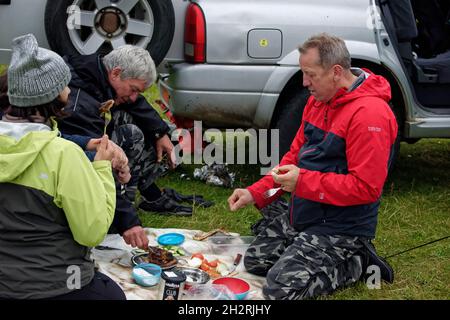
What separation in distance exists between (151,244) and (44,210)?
1.63 metres

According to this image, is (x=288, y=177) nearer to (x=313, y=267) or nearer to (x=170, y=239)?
(x=313, y=267)

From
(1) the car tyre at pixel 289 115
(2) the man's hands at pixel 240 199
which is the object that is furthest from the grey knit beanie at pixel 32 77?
(1) the car tyre at pixel 289 115

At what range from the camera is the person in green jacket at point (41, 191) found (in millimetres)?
2648

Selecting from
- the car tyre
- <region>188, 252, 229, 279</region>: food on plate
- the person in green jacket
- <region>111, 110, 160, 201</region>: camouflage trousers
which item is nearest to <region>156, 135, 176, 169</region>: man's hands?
<region>111, 110, 160, 201</region>: camouflage trousers

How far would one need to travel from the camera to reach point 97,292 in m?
2.97

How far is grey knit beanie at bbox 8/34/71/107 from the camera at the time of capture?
2.71m

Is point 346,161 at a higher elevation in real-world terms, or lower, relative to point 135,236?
higher

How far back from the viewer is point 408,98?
5109mm

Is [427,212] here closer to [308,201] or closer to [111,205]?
[308,201]

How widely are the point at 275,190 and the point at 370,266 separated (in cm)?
67

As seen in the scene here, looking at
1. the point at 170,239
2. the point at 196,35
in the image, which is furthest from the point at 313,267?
the point at 196,35

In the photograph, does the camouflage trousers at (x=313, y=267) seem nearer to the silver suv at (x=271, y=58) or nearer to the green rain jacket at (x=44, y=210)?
the green rain jacket at (x=44, y=210)

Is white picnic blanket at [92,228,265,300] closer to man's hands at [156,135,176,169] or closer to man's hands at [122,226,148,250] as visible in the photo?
man's hands at [122,226,148,250]
